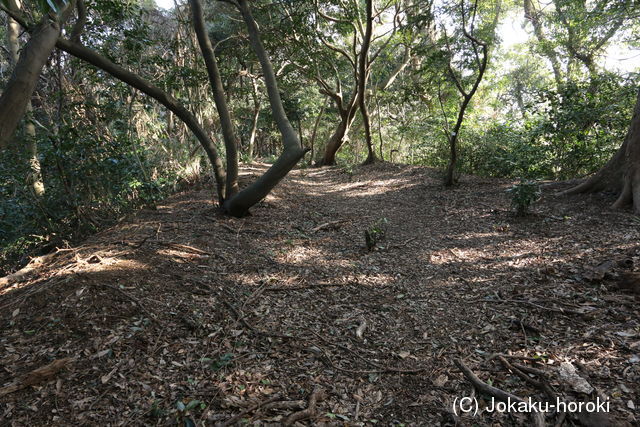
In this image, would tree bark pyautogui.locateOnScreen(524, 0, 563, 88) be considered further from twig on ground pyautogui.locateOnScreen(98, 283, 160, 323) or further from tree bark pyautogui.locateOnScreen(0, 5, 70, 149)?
twig on ground pyautogui.locateOnScreen(98, 283, 160, 323)

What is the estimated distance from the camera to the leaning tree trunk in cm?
504

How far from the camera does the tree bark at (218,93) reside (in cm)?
529

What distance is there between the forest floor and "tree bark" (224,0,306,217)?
1.92 ft

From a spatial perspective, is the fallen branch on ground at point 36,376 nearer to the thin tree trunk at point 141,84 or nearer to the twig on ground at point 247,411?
the twig on ground at point 247,411

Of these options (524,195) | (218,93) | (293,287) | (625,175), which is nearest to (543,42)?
(625,175)

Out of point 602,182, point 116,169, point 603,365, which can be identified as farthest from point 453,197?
Result: point 116,169

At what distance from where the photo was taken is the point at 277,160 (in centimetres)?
535

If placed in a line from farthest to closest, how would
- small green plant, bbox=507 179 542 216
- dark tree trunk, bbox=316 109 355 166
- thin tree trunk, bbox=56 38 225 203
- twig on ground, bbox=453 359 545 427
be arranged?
dark tree trunk, bbox=316 109 355 166, small green plant, bbox=507 179 542 216, thin tree trunk, bbox=56 38 225 203, twig on ground, bbox=453 359 545 427

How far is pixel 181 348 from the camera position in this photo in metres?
2.77

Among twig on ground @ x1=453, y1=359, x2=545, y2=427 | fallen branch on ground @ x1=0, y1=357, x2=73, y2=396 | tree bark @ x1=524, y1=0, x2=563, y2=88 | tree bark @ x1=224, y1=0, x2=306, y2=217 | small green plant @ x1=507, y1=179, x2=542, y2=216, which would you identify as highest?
tree bark @ x1=524, y1=0, x2=563, y2=88

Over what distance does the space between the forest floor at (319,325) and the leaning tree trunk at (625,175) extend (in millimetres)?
348

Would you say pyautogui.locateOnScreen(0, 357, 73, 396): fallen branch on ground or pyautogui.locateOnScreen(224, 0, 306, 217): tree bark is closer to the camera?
pyautogui.locateOnScreen(0, 357, 73, 396): fallen branch on ground

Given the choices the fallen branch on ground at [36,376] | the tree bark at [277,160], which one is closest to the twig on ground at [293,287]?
the fallen branch on ground at [36,376]

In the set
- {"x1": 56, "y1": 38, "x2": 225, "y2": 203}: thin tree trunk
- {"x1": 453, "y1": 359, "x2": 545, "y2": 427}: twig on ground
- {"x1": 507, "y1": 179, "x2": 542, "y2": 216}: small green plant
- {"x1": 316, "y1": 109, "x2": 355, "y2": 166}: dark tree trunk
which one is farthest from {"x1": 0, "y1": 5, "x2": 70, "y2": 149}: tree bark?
{"x1": 316, "y1": 109, "x2": 355, "y2": 166}: dark tree trunk
